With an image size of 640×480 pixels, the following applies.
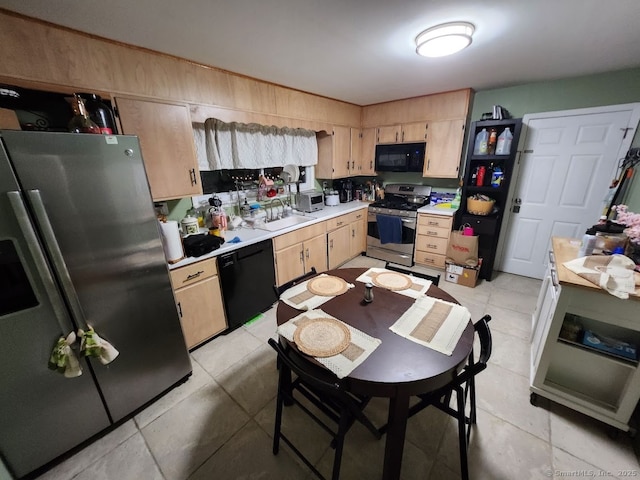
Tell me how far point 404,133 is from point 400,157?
12.8 inches

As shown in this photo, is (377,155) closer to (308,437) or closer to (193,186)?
(193,186)

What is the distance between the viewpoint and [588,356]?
4.75 feet

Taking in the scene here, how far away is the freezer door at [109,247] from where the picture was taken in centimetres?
114

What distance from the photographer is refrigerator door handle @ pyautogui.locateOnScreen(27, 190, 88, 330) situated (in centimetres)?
110

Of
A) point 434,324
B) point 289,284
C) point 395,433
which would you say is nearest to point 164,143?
point 289,284

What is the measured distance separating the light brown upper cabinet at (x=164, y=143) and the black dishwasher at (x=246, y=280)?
0.69 meters

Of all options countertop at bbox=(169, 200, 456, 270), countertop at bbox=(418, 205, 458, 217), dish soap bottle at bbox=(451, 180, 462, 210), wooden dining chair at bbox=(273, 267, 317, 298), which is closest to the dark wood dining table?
wooden dining chair at bbox=(273, 267, 317, 298)

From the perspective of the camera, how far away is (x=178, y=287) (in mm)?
1879

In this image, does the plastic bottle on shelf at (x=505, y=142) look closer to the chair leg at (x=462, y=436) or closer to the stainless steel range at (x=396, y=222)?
the stainless steel range at (x=396, y=222)

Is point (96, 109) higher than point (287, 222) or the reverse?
higher

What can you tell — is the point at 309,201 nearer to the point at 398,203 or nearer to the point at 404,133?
the point at 398,203

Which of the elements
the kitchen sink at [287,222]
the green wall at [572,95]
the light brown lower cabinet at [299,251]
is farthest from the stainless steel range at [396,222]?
the green wall at [572,95]

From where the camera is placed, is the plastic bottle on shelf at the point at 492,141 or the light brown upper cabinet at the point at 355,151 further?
the light brown upper cabinet at the point at 355,151

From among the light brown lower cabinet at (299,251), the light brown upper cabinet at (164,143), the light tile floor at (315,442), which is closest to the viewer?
the light tile floor at (315,442)
